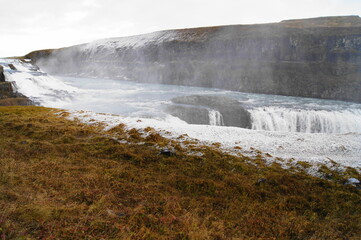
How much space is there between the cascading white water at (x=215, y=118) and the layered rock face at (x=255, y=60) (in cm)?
3893

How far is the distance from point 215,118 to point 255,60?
5727cm

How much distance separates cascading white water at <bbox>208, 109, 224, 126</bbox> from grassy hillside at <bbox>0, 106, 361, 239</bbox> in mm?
18183

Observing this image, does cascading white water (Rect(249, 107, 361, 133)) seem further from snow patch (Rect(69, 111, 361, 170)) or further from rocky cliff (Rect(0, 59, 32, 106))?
rocky cliff (Rect(0, 59, 32, 106))

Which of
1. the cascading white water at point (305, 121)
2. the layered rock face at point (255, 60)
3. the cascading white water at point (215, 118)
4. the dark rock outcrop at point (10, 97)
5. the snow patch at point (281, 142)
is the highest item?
the layered rock face at point (255, 60)

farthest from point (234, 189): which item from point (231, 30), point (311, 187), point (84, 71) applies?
point (84, 71)

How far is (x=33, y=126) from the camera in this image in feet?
43.7

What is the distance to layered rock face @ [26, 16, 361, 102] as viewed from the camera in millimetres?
60700

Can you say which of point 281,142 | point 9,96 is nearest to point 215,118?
point 281,142

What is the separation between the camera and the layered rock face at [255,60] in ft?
199

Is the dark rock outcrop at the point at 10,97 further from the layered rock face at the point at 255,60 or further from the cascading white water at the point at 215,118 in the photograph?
the layered rock face at the point at 255,60

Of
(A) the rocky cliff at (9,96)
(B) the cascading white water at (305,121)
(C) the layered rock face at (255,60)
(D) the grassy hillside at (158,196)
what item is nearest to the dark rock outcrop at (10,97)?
(A) the rocky cliff at (9,96)

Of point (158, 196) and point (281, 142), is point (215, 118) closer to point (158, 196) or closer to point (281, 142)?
point (281, 142)

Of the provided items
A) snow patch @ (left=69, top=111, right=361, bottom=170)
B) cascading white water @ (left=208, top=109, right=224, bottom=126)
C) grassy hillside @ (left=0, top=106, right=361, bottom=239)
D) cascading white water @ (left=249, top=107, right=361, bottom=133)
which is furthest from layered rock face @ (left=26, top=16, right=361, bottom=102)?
grassy hillside @ (left=0, top=106, right=361, bottom=239)

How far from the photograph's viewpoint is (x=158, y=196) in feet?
20.1
